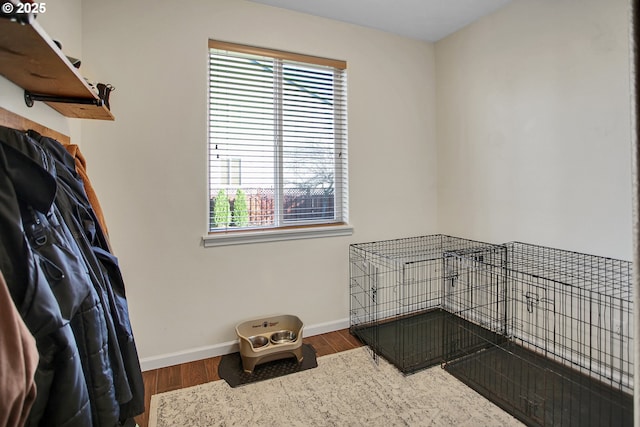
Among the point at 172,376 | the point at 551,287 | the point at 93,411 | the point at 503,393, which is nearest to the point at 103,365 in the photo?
the point at 93,411

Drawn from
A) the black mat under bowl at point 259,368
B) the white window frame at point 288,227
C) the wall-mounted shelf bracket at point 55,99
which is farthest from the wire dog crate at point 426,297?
the wall-mounted shelf bracket at point 55,99

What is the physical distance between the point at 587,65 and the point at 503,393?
6.68ft

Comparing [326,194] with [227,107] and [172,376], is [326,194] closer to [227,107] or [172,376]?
[227,107]

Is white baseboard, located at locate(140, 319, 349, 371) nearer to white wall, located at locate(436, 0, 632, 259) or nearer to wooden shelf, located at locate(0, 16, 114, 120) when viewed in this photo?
wooden shelf, located at locate(0, 16, 114, 120)

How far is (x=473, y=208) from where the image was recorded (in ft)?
9.39

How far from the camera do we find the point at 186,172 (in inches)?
88.7

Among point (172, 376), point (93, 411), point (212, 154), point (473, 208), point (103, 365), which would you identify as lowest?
point (172, 376)

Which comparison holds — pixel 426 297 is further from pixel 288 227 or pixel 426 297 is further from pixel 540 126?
pixel 540 126

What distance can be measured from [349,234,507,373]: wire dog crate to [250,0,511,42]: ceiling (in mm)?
1839

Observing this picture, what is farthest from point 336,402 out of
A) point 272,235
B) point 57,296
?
point 57,296

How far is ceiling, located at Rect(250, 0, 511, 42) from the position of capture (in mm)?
2451

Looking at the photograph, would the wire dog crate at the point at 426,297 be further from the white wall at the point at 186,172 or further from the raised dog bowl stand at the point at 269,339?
the raised dog bowl stand at the point at 269,339

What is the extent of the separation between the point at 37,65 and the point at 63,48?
760 mm

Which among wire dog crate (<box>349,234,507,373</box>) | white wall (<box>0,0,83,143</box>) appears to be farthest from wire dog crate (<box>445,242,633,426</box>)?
white wall (<box>0,0,83,143</box>)
